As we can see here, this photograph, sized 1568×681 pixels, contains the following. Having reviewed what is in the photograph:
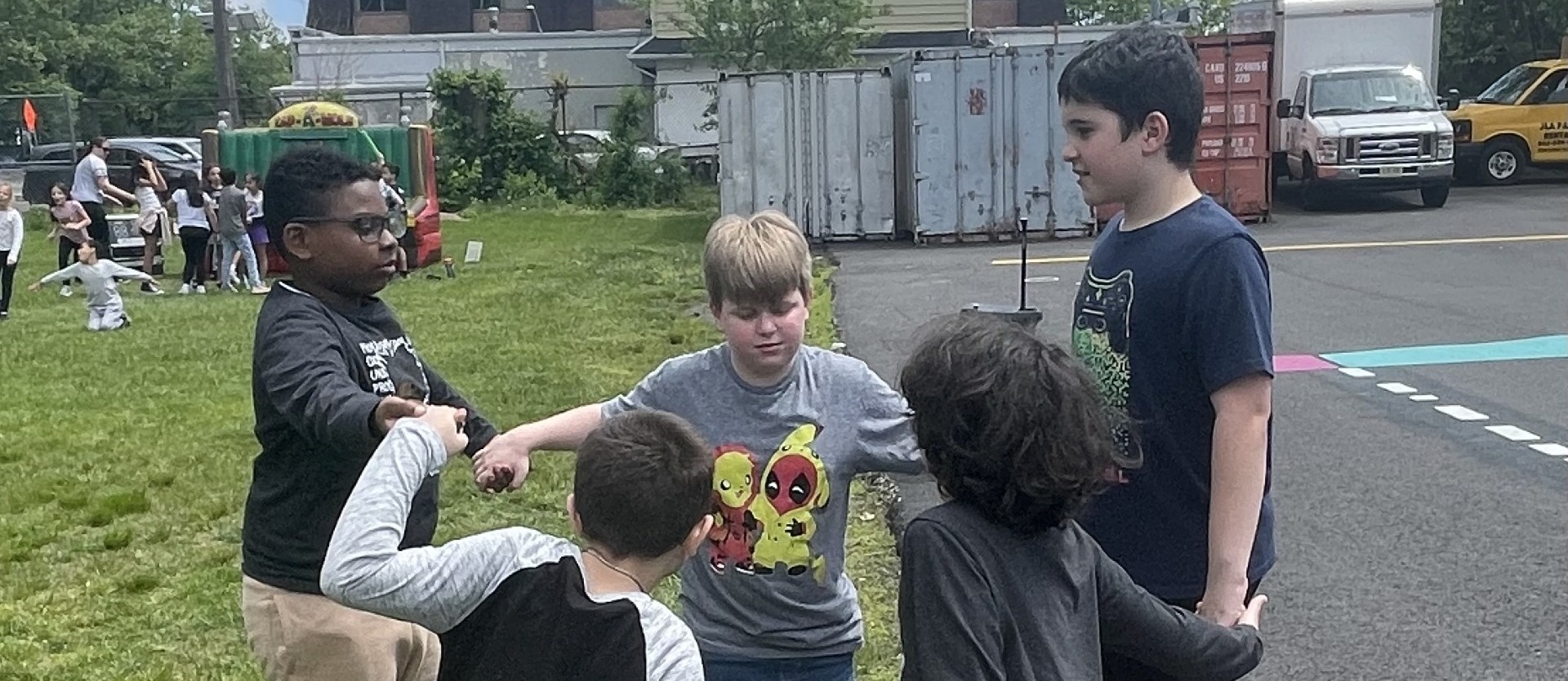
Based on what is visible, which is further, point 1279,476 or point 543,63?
point 543,63

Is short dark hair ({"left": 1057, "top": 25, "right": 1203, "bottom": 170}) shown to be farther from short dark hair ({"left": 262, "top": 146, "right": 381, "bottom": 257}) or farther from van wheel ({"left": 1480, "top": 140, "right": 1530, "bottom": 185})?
van wheel ({"left": 1480, "top": 140, "right": 1530, "bottom": 185})

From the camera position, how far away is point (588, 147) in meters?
30.5

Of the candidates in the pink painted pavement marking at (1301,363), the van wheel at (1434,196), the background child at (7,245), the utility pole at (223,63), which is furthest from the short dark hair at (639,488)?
the utility pole at (223,63)

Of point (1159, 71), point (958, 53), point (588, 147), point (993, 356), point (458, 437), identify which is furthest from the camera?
point (588, 147)

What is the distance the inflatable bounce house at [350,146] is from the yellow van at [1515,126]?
16.1 meters

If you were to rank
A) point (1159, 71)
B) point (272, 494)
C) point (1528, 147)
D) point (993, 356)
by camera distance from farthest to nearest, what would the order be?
1. point (1528, 147)
2. point (272, 494)
3. point (1159, 71)
4. point (993, 356)

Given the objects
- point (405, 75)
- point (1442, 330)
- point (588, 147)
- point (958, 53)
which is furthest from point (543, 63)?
point (1442, 330)

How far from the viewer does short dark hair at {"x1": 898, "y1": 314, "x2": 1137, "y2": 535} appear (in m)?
2.12

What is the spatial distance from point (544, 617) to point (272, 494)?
1159 mm

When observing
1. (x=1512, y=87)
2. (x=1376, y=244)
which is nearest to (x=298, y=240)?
(x=1376, y=244)

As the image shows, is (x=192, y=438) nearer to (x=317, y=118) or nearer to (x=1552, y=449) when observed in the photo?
(x=1552, y=449)

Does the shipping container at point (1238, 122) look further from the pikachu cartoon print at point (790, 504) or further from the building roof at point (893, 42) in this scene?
the pikachu cartoon print at point (790, 504)

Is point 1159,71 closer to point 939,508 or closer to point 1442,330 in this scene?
point 939,508

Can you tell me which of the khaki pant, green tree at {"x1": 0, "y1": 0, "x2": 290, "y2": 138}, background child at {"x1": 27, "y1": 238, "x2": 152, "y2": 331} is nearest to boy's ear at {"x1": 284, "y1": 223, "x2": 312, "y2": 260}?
the khaki pant
